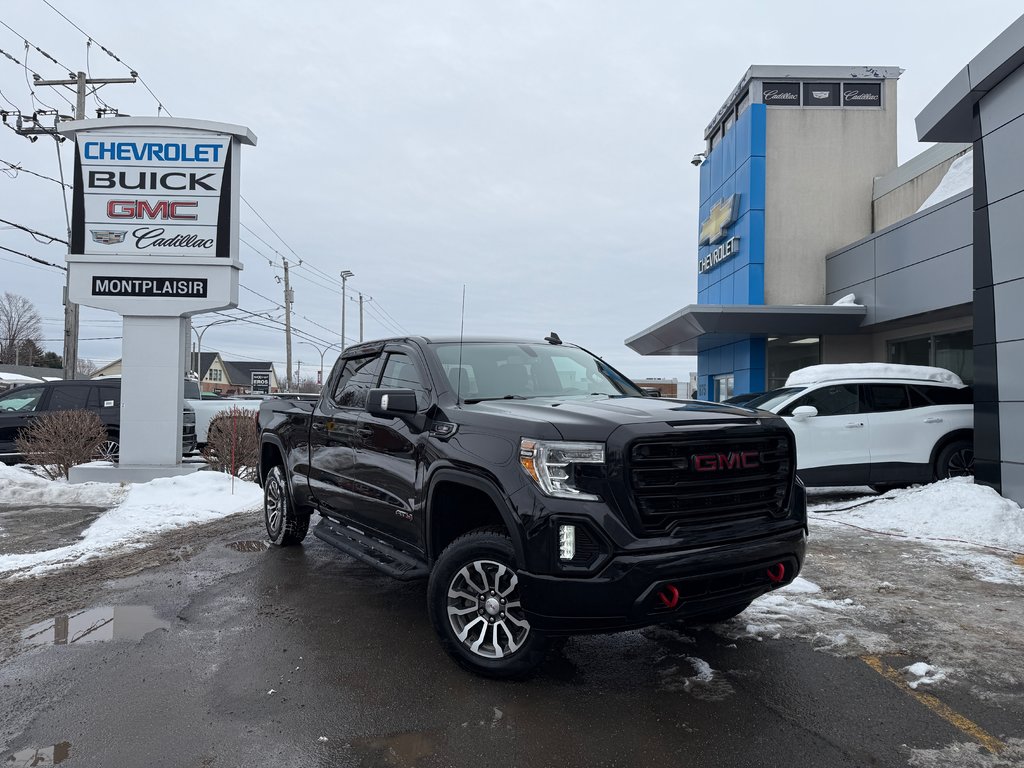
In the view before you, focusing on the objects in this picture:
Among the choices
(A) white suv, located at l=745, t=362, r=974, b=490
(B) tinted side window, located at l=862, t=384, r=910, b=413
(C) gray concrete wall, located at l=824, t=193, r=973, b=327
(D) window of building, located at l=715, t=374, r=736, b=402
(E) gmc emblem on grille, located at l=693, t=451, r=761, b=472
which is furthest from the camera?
(D) window of building, located at l=715, t=374, r=736, b=402

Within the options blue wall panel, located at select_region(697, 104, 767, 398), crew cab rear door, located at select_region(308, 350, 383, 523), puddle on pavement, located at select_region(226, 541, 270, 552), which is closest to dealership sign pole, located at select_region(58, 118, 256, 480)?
puddle on pavement, located at select_region(226, 541, 270, 552)

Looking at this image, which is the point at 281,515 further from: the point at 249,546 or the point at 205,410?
the point at 205,410

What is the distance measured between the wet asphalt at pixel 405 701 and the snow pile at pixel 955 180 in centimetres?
1349

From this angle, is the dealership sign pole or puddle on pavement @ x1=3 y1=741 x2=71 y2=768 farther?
the dealership sign pole

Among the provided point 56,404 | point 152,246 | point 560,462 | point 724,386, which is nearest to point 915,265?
point 724,386

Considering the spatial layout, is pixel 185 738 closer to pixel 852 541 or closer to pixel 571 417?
pixel 571 417

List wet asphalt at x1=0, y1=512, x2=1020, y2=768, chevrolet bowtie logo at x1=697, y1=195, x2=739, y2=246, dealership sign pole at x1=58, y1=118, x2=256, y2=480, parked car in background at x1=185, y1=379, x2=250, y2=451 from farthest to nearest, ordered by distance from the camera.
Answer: chevrolet bowtie logo at x1=697, y1=195, x2=739, y2=246
parked car in background at x1=185, y1=379, x2=250, y2=451
dealership sign pole at x1=58, y1=118, x2=256, y2=480
wet asphalt at x1=0, y1=512, x2=1020, y2=768

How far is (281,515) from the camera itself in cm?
718

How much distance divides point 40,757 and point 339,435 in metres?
2.98

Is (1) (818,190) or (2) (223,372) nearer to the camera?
(1) (818,190)

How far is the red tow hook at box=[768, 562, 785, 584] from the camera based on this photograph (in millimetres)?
3894

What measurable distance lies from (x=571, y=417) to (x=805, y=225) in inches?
730

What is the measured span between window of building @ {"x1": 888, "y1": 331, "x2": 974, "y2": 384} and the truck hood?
11.4 meters

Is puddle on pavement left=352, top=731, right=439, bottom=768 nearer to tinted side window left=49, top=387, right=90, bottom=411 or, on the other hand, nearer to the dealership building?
the dealership building
